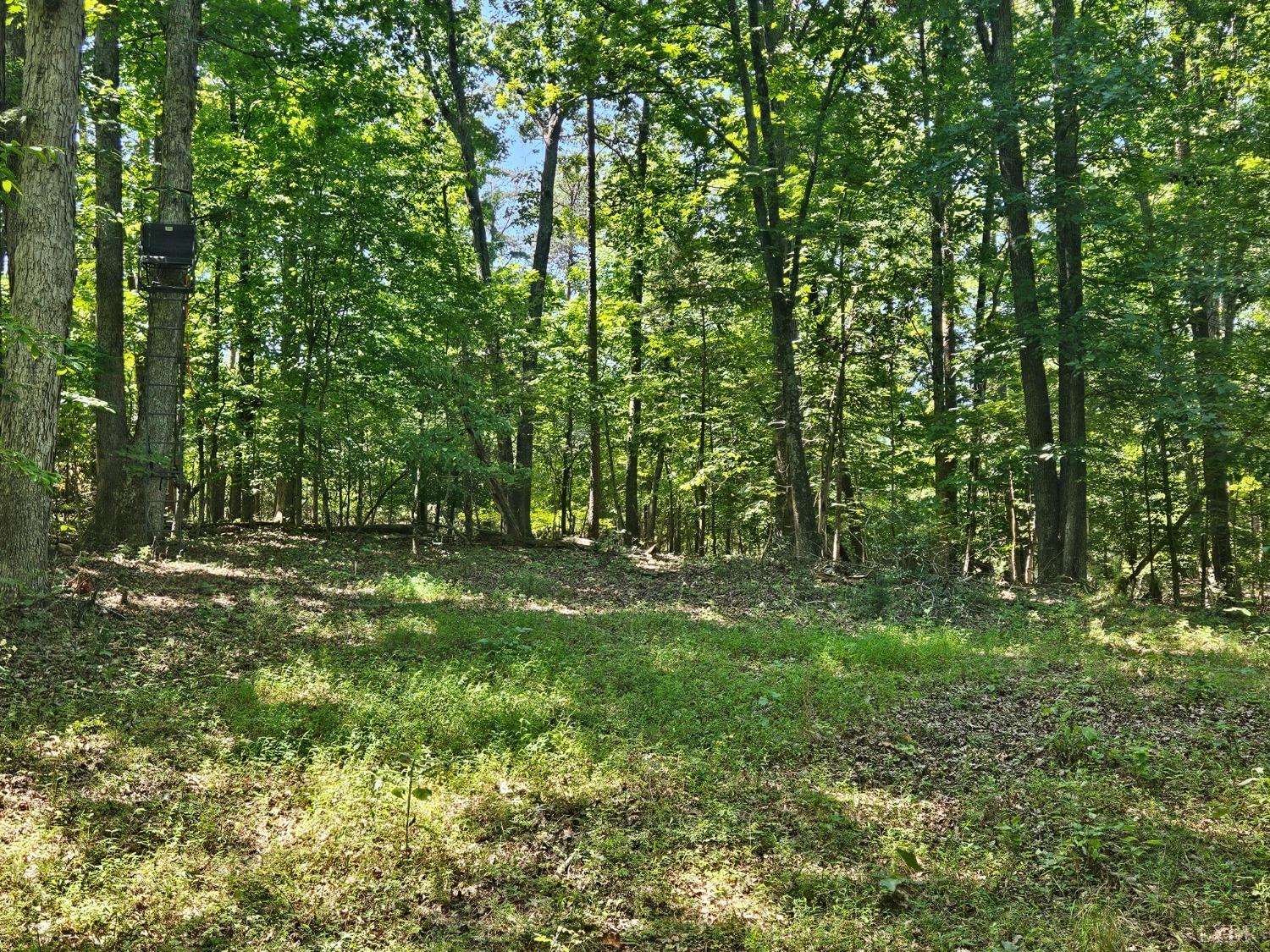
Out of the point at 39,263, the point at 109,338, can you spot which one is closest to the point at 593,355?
the point at 109,338

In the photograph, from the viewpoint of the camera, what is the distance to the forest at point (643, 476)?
13.3 feet

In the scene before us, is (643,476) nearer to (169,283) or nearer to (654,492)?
(654,492)

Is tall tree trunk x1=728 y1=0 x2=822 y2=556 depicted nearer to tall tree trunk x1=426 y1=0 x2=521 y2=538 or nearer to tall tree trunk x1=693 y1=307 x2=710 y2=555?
tall tree trunk x1=693 y1=307 x2=710 y2=555

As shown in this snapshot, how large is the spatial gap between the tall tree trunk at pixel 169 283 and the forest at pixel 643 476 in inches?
Answer: 3.1

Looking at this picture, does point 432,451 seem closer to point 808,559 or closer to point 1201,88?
point 808,559

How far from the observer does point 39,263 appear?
674cm

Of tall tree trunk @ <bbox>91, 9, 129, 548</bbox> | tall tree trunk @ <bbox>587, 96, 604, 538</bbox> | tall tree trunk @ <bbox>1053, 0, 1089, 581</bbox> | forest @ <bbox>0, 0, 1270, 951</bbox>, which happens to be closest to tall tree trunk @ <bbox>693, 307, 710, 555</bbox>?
forest @ <bbox>0, 0, 1270, 951</bbox>

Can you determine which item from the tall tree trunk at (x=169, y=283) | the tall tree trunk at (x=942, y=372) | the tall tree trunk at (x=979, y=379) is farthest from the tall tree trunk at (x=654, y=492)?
the tall tree trunk at (x=169, y=283)

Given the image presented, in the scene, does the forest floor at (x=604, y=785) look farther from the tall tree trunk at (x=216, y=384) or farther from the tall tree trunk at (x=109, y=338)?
the tall tree trunk at (x=216, y=384)

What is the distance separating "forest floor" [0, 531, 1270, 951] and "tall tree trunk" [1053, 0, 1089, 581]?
3.98 meters

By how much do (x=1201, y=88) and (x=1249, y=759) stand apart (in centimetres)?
1083

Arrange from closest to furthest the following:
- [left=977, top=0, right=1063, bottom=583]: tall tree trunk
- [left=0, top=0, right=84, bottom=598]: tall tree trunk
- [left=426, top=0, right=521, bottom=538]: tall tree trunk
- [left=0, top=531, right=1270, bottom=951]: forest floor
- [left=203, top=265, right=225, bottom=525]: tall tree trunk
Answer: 1. [left=0, top=531, right=1270, bottom=951]: forest floor
2. [left=0, top=0, right=84, bottom=598]: tall tree trunk
3. [left=977, top=0, right=1063, bottom=583]: tall tree trunk
4. [left=203, top=265, right=225, bottom=525]: tall tree trunk
5. [left=426, top=0, right=521, bottom=538]: tall tree trunk

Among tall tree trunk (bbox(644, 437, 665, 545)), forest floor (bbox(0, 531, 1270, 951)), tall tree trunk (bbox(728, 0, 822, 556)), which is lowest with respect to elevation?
forest floor (bbox(0, 531, 1270, 951))

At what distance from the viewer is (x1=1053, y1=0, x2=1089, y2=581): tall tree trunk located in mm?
10331
